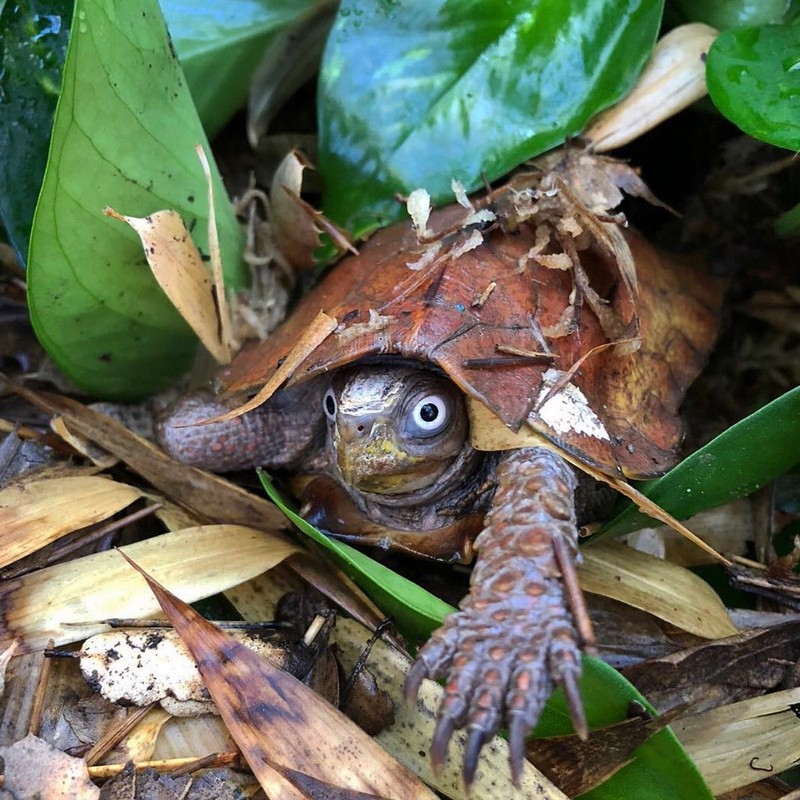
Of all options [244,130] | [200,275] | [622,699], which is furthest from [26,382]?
[622,699]

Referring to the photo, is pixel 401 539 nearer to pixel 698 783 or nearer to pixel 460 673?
pixel 460 673

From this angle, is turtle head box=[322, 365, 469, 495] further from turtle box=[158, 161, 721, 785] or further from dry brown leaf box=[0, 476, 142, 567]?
dry brown leaf box=[0, 476, 142, 567]

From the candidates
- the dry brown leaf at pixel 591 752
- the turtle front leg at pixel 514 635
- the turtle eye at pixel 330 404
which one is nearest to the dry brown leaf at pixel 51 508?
the turtle eye at pixel 330 404

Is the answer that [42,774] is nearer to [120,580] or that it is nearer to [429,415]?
[120,580]

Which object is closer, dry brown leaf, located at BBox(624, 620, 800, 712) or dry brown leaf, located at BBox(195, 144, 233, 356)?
dry brown leaf, located at BBox(624, 620, 800, 712)

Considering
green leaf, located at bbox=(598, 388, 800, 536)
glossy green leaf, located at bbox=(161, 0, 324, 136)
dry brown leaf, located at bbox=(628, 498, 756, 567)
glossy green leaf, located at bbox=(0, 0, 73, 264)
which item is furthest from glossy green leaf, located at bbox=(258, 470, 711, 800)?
glossy green leaf, located at bbox=(161, 0, 324, 136)

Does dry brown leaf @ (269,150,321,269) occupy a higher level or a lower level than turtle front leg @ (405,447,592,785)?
higher

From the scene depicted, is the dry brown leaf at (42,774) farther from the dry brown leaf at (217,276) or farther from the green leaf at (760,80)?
the green leaf at (760,80)
